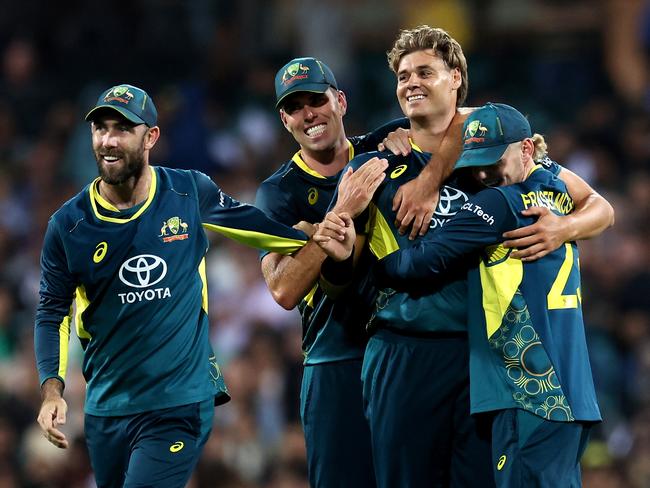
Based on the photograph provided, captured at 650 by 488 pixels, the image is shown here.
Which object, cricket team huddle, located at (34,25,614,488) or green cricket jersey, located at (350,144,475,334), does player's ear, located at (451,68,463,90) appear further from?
green cricket jersey, located at (350,144,475,334)

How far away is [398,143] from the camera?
237 inches

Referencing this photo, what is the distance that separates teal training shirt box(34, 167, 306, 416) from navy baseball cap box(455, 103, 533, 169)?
1030 mm

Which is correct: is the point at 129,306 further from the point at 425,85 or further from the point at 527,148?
the point at 527,148

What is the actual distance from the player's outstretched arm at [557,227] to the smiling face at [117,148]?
1.70 metres

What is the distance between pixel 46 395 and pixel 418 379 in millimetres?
1636

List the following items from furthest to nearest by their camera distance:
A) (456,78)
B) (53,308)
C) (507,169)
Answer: (456,78)
(53,308)
(507,169)

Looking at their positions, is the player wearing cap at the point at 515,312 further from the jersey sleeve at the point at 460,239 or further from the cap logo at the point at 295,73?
the cap logo at the point at 295,73

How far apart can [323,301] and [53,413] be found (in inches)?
56.6

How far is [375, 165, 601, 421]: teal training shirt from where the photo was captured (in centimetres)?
532

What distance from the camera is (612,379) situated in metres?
10.1

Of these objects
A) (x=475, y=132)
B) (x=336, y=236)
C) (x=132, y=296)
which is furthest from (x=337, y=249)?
(x=132, y=296)

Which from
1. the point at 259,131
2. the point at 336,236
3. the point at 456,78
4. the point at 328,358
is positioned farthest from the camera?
the point at 259,131

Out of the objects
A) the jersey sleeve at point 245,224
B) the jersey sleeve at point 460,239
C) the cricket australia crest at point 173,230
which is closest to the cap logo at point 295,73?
the jersey sleeve at point 245,224

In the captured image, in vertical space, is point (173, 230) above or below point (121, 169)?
below
